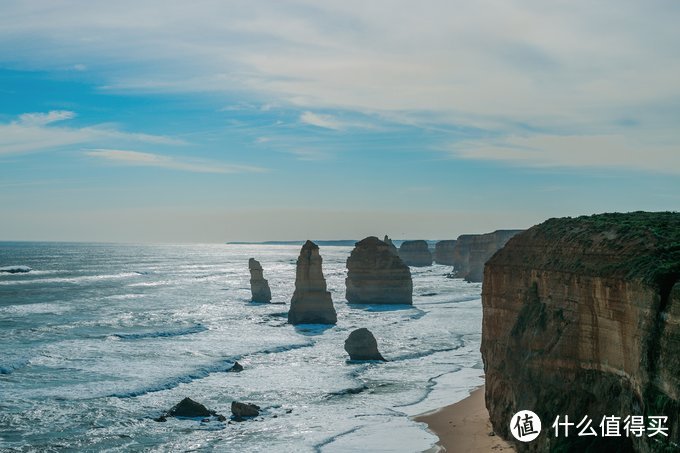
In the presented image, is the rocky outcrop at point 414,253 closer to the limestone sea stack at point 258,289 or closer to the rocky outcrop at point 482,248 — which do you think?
the rocky outcrop at point 482,248

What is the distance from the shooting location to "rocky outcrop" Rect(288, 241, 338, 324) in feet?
187

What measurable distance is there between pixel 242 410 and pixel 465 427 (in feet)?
27.8

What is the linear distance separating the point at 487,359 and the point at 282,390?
11.4 metres

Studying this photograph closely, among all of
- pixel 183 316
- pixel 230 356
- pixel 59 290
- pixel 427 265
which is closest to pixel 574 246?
pixel 230 356

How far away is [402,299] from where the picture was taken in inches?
2891

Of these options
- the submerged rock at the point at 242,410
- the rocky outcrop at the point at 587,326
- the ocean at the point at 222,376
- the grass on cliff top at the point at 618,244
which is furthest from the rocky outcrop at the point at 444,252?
the grass on cliff top at the point at 618,244

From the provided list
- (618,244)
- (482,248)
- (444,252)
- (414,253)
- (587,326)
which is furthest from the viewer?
(444,252)

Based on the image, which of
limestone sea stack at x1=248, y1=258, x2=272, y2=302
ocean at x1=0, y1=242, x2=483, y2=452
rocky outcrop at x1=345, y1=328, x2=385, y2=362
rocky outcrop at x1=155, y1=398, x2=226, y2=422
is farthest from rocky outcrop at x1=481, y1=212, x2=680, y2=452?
limestone sea stack at x1=248, y1=258, x2=272, y2=302

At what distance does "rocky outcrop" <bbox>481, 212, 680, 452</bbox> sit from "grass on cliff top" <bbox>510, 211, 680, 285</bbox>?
4cm

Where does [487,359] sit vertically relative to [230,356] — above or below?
above

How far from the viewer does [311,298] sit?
57719 mm

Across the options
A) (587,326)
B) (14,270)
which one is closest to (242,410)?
(587,326)

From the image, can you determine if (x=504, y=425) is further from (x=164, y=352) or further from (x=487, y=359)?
(x=164, y=352)

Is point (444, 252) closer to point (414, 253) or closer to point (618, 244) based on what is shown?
point (414, 253)
